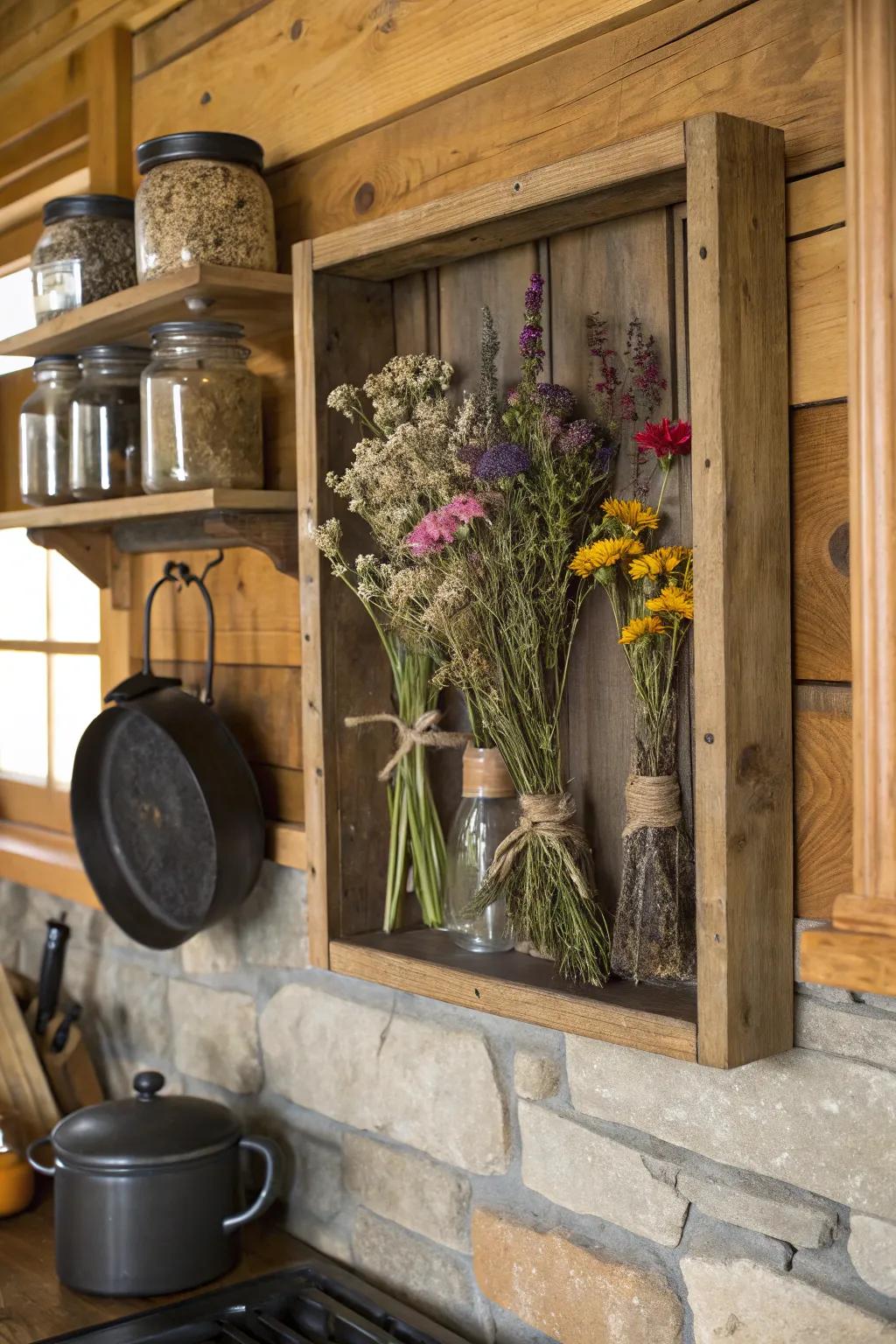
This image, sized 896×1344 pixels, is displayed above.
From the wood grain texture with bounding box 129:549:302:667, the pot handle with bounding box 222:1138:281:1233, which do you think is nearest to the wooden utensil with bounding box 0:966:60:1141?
the pot handle with bounding box 222:1138:281:1233

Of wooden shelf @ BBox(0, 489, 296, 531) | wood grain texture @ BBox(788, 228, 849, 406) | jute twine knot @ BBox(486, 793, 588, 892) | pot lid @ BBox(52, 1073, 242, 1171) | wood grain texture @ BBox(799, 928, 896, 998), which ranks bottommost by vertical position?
pot lid @ BBox(52, 1073, 242, 1171)

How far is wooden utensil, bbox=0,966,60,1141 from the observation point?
2.14 metres

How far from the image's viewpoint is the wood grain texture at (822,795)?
3.83 feet

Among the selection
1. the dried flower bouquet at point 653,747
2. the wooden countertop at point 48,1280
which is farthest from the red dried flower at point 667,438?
the wooden countertop at point 48,1280

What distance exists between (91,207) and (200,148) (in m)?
0.29

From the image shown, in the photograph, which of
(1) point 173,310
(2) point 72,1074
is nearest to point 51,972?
(2) point 72,1074

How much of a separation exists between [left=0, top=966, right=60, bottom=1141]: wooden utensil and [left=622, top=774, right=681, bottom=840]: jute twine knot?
4.26ft

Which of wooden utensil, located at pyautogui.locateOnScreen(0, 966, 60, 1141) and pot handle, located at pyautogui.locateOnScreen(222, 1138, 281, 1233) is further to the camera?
wooden utensil, located at pyautogui.locateOnScreen(0, 966, 60, 1141)

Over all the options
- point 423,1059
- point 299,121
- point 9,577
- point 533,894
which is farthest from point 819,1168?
point 9,577

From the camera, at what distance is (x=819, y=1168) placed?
1.18 meters

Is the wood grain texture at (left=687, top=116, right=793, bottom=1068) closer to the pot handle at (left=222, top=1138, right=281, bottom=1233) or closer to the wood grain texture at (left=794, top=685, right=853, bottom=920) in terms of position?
the wood grain texture at (left=794, top=685, right=853, bottom=920)

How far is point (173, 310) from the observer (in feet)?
5.63

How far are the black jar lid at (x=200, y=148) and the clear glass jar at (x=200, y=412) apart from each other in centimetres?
20

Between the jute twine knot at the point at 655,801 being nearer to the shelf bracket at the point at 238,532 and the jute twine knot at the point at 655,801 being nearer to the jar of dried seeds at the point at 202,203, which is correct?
the shelf bracket at the point at 238,532
